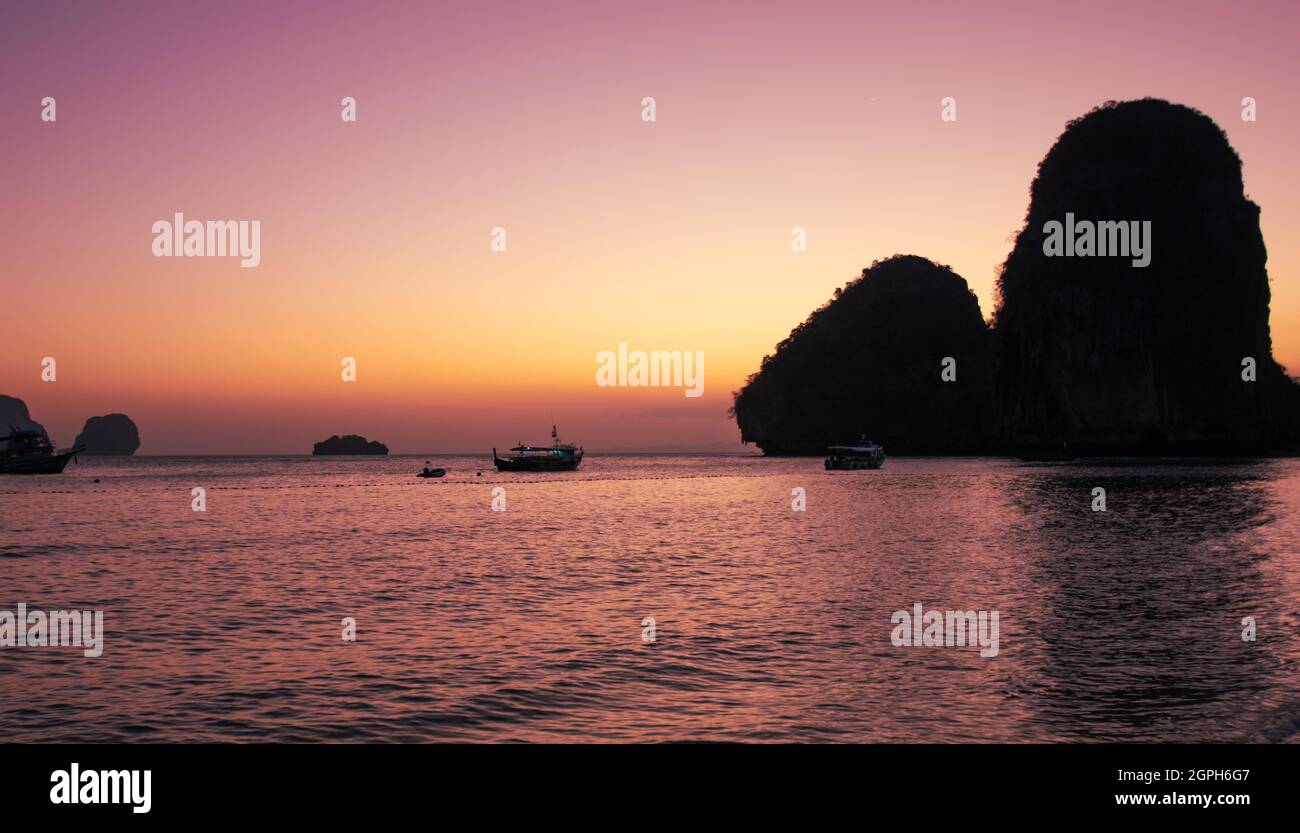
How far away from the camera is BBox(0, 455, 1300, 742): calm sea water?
12531mm

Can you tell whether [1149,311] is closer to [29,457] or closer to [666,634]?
[666,634]

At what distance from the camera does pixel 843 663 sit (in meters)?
15.9

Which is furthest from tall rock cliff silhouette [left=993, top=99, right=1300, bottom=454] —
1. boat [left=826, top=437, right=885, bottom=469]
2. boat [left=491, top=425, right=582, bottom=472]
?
boat [left=491, top=425, right=582, bottom=472]

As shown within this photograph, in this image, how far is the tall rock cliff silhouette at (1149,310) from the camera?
480 feet

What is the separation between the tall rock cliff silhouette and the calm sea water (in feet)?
359

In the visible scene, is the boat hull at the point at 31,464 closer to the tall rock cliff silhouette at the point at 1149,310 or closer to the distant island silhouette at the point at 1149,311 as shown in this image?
the tall rock cliff silhouette at the point at 1149,310

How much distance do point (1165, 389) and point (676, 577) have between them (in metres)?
144

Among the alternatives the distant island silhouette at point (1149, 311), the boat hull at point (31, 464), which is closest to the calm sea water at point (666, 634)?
the distant island silhouette at point (1149, 311)

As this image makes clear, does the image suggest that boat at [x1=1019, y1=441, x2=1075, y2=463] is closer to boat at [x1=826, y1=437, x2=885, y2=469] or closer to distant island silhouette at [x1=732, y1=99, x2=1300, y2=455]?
distant island silhouette at [x1=732, y1=99, x2=1300, y2=455]

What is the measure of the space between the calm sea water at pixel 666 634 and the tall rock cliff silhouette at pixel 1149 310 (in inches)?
4312

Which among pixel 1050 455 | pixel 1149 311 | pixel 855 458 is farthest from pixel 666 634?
pixel 1149 311
